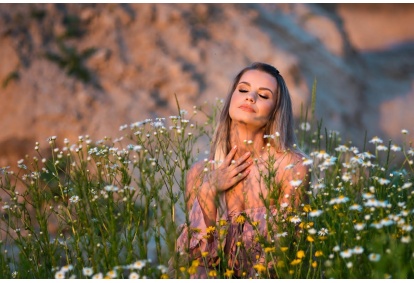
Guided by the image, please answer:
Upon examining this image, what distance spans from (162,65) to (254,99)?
7.92 feet

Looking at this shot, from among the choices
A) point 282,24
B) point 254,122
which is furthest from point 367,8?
point 254,122

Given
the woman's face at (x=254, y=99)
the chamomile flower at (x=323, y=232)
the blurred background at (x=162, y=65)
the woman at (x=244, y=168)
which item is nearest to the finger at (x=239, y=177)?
the woman at (x=244, y=168)

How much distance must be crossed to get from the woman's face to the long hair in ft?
0.12

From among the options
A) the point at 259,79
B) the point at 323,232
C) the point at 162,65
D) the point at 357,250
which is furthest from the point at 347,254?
the point at 162,65

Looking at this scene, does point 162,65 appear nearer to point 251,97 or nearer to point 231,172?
point 251,97

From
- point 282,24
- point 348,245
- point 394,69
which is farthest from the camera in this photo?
point 394,69

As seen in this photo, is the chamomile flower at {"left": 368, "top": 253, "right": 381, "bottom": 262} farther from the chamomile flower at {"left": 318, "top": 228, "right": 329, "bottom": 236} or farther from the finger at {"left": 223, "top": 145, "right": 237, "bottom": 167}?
the finger at {"left": 223, "top": 145, "right": 237, "bottom": 167}

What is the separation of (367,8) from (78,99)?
11.0 feet

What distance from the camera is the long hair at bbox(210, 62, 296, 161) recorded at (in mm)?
3344

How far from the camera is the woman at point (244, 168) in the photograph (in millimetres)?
3029

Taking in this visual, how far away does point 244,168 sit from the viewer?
3.21 meters

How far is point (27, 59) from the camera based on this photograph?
207 inches
